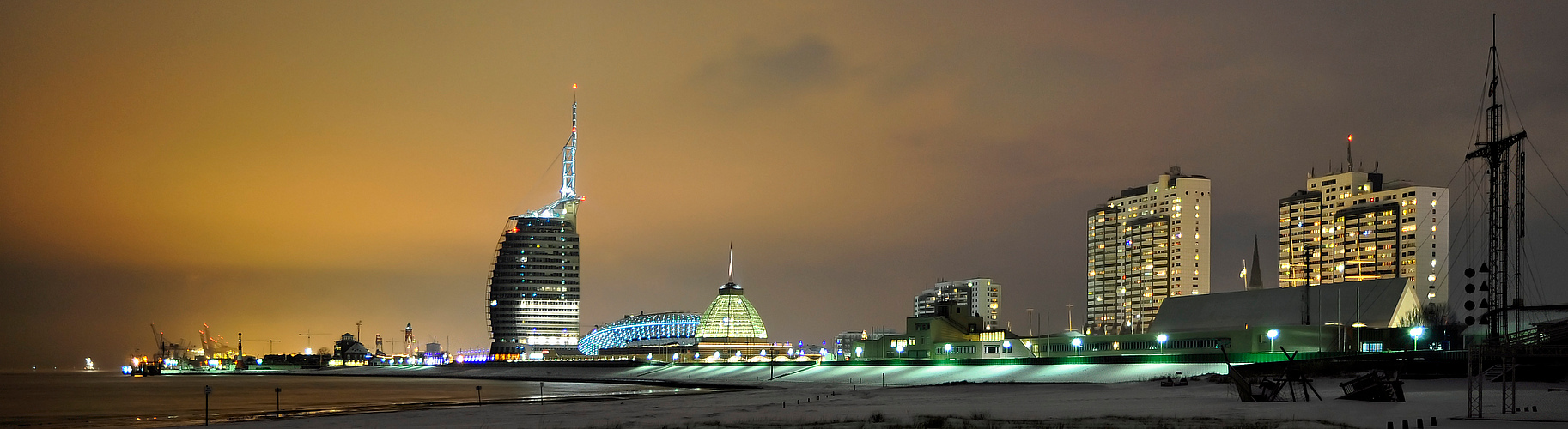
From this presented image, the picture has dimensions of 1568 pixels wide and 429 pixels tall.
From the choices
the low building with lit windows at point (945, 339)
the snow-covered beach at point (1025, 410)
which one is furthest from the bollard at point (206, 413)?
the low building with lit windows at point (945, 339)

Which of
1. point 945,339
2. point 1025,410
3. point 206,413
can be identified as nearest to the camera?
point 1025,410

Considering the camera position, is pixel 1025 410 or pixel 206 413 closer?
pixel 1025 410

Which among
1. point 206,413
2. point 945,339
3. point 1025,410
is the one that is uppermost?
point 1025,410

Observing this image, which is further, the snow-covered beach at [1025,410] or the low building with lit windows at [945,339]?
the low building with lit windows at [945,339]

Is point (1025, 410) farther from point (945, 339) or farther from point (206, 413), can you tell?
point (945, 339)

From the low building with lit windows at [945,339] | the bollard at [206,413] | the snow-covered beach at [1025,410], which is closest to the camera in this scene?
the snow-covered beach at [1025,410]

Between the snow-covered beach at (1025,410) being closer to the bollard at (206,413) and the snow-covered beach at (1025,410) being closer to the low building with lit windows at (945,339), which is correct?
the bollard at (206,413)

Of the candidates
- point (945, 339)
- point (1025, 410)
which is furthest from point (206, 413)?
point (945, 339)

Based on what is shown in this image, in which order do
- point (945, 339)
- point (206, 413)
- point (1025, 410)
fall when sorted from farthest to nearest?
1. point (945, 339)
2. point (206, 413)
3. point (1025, 410)

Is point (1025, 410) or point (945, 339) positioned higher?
point (1025, 410)

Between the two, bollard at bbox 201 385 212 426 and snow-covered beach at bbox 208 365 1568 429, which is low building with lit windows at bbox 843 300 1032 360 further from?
bollard at bbox 201 385 212 426

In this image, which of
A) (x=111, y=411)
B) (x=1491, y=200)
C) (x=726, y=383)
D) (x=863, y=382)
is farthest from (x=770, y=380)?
(x=1491, y=200)

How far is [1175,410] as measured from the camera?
160 ft

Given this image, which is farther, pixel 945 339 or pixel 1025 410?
pixel 945 339
